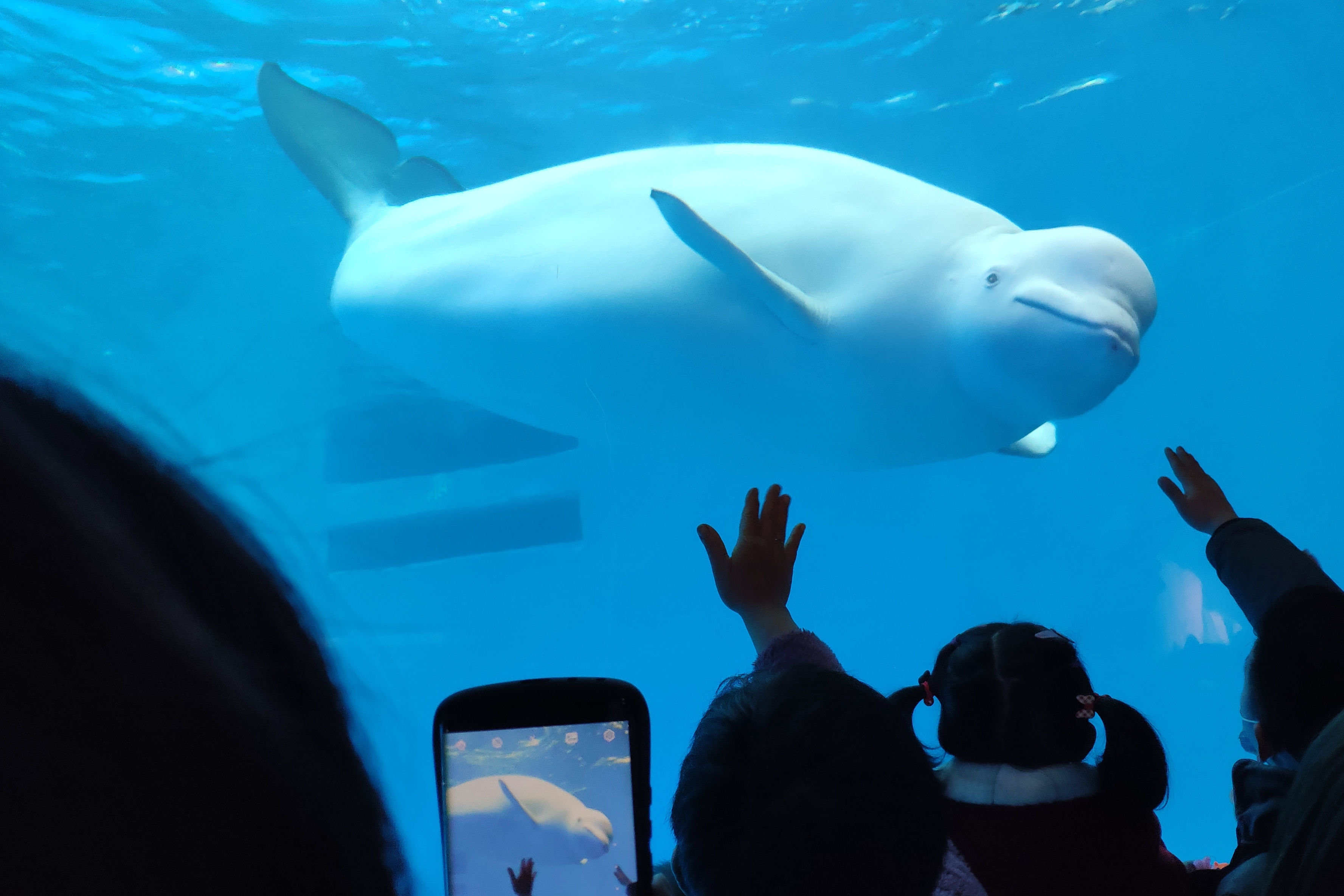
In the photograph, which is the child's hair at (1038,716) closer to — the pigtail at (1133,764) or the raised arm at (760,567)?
the pigtail at (1133,764)

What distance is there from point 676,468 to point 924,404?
7317 mm

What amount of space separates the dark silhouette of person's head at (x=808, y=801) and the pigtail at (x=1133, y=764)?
2.67ft

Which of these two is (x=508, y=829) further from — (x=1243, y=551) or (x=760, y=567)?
(x=1243, y=551)

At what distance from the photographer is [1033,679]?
2.25 meters

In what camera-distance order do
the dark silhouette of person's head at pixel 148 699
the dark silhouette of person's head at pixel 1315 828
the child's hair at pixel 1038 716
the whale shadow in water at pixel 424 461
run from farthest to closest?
the whale shadow in water at pixel 424 461
the child's hair at pixel 1038 716
the dark silhouette of person's head at pixel 1315 828
the dark silhouette of person's head at pixel 148 699

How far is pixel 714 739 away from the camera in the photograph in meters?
1.59

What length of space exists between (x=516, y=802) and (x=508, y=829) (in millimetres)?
60

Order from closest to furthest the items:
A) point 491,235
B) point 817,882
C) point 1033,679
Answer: point 817,882, point 1033,679, point 491,235

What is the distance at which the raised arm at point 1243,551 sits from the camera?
2.61 m

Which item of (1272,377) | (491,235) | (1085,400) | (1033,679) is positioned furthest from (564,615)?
(1272,377)

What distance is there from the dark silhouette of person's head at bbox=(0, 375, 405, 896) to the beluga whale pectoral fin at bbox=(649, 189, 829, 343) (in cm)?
302

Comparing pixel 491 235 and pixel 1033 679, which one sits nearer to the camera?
pixel 1033 679

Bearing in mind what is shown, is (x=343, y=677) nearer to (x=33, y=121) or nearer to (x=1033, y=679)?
(x=1033, y=679)

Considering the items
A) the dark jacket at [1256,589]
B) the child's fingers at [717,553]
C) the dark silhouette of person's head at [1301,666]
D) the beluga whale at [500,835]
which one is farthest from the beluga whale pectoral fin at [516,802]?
the dark silhouette of person's head at [1301,666]
